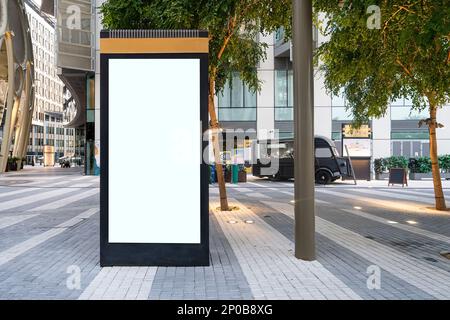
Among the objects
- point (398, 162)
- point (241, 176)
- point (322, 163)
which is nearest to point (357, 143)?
point (322, 163)

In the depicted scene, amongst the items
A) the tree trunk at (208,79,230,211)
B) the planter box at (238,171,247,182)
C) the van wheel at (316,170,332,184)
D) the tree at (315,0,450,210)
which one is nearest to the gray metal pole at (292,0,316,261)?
the tree at (315,0,450,210)

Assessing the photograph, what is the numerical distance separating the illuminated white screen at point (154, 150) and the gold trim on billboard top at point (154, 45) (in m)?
0.15

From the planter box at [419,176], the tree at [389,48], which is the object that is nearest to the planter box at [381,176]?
the planter box at [419,176]

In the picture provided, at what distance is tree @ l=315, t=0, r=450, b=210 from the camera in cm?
683

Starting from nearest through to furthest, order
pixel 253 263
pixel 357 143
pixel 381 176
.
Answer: pixel 253 263 → pixel 357 143 → pixel 381 176

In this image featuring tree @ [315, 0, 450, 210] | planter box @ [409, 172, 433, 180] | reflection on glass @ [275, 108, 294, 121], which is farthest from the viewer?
reflection on glass @ [275, 108, 294, 121]

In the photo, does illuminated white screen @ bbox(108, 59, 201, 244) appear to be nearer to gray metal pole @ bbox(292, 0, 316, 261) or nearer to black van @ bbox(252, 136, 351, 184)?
gray metal pole @ bbox(292, 0, 316, 261)

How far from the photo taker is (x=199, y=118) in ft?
18.7

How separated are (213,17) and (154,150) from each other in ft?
11.8

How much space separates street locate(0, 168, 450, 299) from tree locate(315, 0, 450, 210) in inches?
141

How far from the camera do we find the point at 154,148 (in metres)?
5.80

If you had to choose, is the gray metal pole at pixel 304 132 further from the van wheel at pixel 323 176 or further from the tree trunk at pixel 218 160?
the van wheel at pixel 323 176

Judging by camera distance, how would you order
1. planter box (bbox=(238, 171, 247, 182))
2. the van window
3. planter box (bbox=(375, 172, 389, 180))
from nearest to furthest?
the van window
planter box (bbox=(238, 171, 247, 182))
planter box (bbox=(375, 172, 389, 180))

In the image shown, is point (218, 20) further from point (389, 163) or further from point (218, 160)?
point (389, 163)
